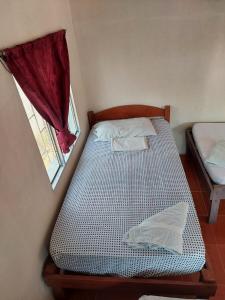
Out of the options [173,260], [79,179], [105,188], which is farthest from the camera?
[79,179]

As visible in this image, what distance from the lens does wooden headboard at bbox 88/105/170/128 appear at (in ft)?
9.59

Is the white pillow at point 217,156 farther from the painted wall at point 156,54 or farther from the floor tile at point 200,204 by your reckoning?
the painted wall at point 156,54

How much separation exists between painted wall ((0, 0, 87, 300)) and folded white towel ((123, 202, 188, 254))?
609mm

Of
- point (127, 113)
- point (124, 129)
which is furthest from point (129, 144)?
point (127, 113)

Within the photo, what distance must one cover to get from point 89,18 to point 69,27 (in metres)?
0.26

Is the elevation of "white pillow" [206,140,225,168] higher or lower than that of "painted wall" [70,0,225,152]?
lower

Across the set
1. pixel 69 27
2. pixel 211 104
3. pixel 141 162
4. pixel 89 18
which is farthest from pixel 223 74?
pixel 69 27

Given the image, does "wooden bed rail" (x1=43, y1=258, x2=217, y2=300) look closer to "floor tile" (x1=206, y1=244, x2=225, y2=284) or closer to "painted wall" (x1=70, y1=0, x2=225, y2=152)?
"floor tile" (x1=206, y1=244, x2=225, y2=284)

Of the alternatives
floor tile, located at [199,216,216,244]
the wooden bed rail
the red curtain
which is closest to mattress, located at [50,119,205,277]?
the wooden bed rail

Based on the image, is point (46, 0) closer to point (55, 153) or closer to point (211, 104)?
point (55, 153)

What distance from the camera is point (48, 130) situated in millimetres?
1923

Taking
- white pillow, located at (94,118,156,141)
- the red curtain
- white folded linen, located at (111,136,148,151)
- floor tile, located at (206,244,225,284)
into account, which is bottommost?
floor tile, located at (206,244,225,284)

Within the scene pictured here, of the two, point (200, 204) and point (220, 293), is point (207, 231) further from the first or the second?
point (220, 293)

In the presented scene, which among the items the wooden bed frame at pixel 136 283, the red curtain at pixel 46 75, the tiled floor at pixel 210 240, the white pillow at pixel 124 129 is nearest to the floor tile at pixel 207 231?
the tiled floor at pixel 210 240
